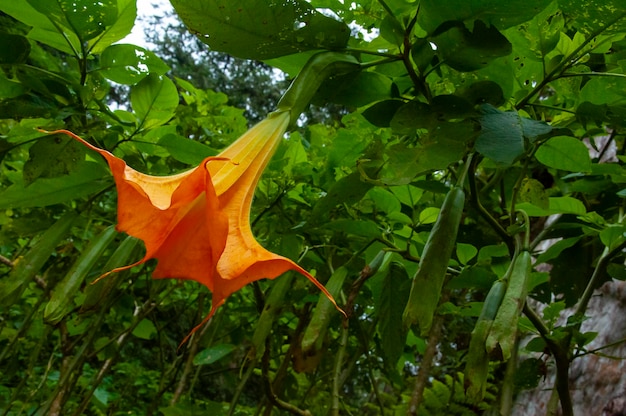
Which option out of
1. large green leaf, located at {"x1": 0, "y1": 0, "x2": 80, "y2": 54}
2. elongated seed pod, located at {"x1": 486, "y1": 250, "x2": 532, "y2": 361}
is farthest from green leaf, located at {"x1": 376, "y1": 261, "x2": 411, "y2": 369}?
large green leaf, located at {"x1": 0, "y1": 0, "x2": 80, "y2": 54}

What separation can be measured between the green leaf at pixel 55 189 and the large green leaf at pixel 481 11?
1.99ft

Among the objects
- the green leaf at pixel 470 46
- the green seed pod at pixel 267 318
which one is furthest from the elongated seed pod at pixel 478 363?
A: the green seed pod at pixel 267 318

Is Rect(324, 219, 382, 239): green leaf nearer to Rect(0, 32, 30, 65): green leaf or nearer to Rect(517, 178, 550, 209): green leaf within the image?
Rect(517, 178, 550, 209): green leaf

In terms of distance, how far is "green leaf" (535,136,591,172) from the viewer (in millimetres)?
904

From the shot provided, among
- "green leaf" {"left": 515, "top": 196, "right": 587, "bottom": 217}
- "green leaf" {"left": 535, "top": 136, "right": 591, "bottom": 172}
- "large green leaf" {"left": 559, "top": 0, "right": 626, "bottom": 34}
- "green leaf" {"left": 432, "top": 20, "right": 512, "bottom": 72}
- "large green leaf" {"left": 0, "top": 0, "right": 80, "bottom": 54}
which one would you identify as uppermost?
"green leaf" {"left": 515, "top": 196, "right": 587, "bottom": 217}

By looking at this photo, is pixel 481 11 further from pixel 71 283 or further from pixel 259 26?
pixel 71 283

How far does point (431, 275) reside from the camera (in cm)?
57

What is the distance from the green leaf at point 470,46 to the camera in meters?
0.61

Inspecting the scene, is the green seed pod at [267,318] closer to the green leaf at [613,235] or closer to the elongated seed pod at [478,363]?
the elongated seed pod at [478,363]

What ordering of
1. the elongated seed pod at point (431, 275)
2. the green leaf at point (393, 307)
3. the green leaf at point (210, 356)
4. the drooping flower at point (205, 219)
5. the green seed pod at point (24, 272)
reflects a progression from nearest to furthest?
the drooping flower at point (205, 219), the elongated seed pod at point (431, 275), the green seed pod at point (24, 272), the green leaf at point (393, 307), the green leaf at point (210, 356)

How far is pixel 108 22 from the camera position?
789 mm

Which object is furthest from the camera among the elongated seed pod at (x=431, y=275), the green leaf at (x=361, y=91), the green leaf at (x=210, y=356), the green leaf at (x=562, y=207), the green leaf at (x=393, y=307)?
the green leaf at (x=210, y=356)

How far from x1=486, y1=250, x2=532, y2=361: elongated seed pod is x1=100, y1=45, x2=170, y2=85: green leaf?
62cm

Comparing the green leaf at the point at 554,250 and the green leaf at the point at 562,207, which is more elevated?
the green leaf at the point at 562,207
